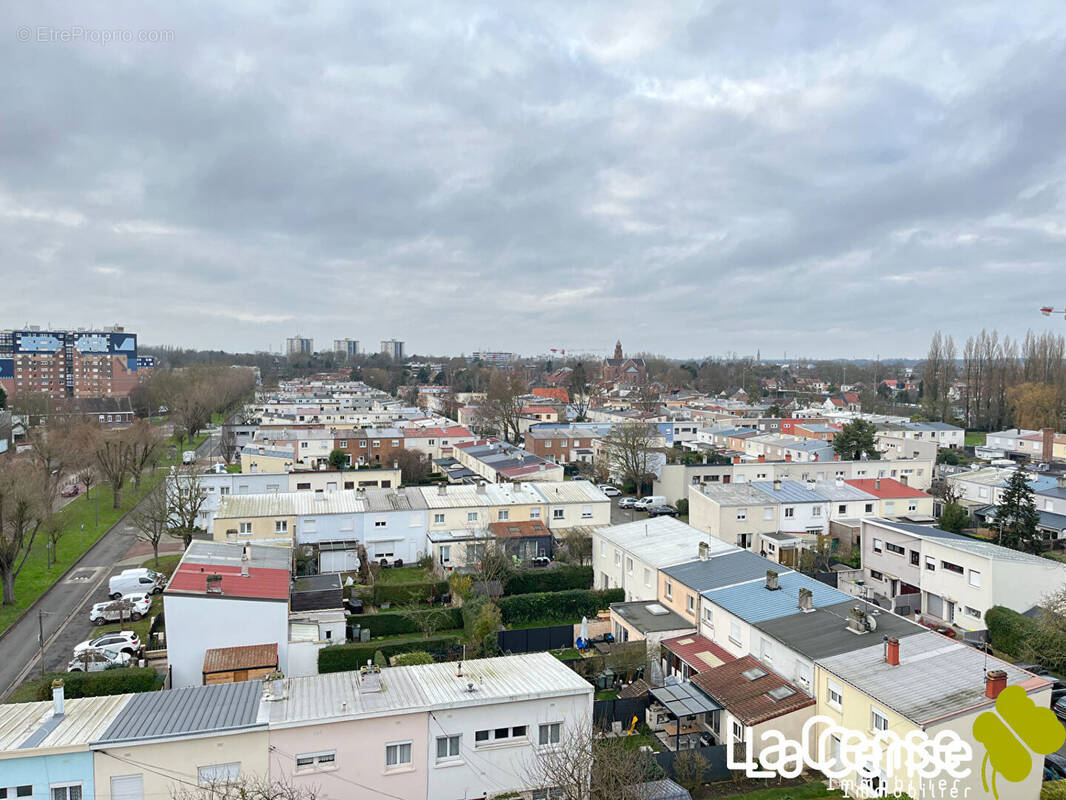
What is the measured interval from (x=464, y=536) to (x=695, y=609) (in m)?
12.2

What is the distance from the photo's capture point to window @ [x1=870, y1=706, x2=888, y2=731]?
12.9 meters

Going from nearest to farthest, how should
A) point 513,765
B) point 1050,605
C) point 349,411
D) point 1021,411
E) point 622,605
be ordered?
point 513,765 < point 1050,605 < point 622,605 < point 1021,411 < point 349,411

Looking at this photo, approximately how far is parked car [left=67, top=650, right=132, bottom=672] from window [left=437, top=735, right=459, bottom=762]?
11.0 meters

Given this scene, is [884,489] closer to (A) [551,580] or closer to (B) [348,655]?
(A) [551,580]

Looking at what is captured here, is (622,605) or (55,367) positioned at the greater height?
(55,367)

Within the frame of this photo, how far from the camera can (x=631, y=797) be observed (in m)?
11.2

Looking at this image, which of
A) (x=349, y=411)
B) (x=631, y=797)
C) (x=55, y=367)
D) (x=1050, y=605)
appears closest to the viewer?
(x=631, y=797)

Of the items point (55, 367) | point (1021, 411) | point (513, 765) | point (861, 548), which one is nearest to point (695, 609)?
point (513, 765)

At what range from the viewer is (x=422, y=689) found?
13688 mm

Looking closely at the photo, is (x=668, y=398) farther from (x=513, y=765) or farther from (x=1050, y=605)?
(x=513, y=765)

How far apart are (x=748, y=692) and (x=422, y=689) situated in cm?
744

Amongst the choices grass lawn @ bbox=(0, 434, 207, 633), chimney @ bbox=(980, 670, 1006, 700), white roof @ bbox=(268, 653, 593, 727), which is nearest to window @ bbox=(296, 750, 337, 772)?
white roof @ bbox=(268, 653, 593, 727)

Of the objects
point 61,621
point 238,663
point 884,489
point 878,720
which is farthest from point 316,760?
point 884,489

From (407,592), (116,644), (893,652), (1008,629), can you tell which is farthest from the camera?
(407,592)
